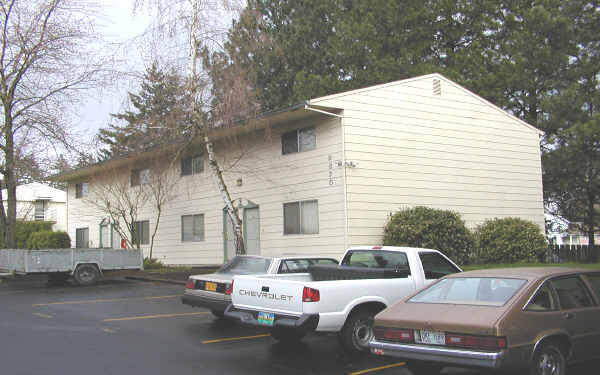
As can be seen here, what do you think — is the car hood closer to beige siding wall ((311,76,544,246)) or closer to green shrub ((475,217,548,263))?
beige siding wall ((311,76,544,246))

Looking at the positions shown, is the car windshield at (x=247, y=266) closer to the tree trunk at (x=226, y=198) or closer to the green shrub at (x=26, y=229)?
the tree trunk at (x=226, y=198)

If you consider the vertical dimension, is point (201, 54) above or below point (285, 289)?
above

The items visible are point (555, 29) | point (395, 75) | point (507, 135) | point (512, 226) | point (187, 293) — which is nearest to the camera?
point (187, 293)

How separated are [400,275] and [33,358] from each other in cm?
537

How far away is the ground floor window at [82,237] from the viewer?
1300 inches

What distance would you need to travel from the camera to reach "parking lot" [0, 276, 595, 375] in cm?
762

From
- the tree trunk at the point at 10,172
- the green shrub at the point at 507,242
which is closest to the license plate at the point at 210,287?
the green shrub at the point at 507,242

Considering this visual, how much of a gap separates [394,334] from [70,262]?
1485 cm

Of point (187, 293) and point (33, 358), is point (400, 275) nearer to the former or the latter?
point (187, 293)

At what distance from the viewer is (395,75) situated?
94.8 feet

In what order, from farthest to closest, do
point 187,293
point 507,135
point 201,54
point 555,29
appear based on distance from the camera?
point 555,29 < point 507,135 < point 201,54 < point 187,293

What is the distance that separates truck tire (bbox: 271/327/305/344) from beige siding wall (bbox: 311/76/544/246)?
856 cm

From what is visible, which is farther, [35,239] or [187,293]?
[35,239]

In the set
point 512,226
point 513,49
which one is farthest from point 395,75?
point 512,226
